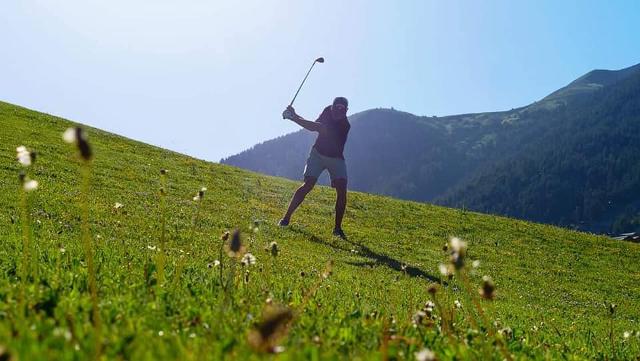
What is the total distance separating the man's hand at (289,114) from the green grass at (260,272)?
11.9 ft

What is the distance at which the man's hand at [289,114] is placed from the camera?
19656mm

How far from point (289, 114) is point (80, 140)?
16977 mm

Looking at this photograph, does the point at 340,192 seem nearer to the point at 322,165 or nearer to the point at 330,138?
the point at 322,165

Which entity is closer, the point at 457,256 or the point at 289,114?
the point at 457,256

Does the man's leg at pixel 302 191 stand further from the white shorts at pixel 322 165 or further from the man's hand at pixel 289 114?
the man's hand at pixel 289 114

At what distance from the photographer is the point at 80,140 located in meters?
2.79

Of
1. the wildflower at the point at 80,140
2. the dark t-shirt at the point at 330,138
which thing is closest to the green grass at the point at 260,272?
the wildflower at the point at 80,140

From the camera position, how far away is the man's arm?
19.7 metres

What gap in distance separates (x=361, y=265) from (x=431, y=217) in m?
17.9

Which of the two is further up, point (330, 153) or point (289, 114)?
point (289, 114)

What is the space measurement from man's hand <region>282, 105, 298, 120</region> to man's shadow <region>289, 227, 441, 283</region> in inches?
149

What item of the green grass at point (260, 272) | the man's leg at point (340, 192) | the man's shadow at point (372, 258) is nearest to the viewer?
the green grass at point (260, 272)

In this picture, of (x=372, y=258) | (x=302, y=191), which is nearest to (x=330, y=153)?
(x=302, y=191)

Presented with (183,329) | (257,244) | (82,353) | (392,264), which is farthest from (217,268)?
(392,264)
